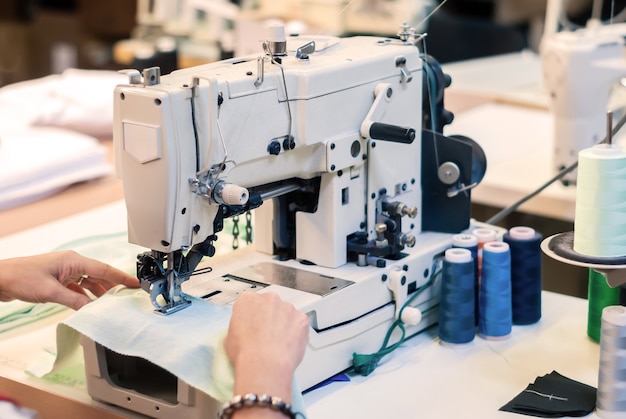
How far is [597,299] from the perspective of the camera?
187cm

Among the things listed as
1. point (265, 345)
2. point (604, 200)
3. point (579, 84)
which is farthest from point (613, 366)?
point (579, 84)

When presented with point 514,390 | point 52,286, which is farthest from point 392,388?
point 52,286

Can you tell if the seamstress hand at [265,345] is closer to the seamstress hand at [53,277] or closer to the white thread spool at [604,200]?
the seamstress hand at [53,277]

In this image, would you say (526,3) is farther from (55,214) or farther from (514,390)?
(514,390)

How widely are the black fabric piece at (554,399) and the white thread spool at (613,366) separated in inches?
1.5

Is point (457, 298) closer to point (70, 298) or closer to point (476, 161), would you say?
point (476, 161)

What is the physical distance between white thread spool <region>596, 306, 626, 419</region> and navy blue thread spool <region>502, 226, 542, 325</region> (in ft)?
1.17

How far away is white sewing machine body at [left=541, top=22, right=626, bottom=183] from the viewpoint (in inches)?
109

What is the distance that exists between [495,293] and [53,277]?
801 mm

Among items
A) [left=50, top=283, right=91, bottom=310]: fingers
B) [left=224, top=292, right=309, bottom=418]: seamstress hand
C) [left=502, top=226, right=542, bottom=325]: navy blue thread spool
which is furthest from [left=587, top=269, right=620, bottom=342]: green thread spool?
[left=50, top=283, right=91, bottom=310]: fingers

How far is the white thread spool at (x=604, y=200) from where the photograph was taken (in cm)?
157

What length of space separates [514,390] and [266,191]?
536 mm

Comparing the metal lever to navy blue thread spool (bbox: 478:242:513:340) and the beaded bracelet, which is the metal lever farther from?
the beaded bracelet

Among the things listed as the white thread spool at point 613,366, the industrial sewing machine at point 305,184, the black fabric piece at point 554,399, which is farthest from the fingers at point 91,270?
the white thread spool at point 613,366
